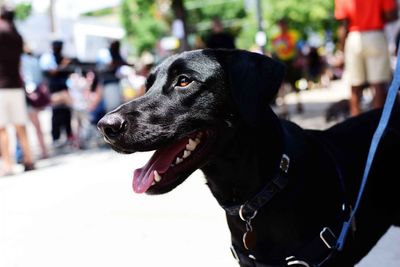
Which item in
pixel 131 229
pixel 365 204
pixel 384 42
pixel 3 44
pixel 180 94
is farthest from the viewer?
pixel 3 44

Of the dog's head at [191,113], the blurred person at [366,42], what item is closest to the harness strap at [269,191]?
the dog's head at [191,113]

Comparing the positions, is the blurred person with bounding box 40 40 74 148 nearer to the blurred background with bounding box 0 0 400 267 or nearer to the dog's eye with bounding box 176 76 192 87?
the blurred background with bounding box 0 0 400 267

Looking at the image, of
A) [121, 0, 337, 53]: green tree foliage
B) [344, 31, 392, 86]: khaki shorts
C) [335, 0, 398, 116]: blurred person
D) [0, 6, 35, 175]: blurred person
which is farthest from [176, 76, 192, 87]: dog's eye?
[121, 0, 337, 53]: green tree foliage

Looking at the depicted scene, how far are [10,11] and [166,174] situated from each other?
6404mm

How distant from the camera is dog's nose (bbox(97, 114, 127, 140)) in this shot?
2.13m

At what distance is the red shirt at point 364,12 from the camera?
6.14 metres

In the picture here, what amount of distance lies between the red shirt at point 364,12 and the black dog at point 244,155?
14.1ft

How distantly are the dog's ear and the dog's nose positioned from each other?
18.9 inches

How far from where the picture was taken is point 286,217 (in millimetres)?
2156

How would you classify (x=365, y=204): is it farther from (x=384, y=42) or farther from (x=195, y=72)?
(x=384, y=42)

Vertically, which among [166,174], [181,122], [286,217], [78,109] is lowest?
[78,109]

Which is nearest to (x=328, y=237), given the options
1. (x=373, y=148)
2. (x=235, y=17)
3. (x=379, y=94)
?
(x=373, y=148)

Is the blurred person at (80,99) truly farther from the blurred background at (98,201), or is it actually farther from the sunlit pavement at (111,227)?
the sunlit pavement at (111,227)

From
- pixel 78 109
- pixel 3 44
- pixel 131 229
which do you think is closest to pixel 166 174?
pixel 131 229
